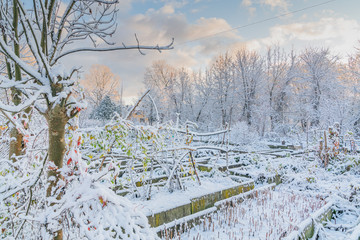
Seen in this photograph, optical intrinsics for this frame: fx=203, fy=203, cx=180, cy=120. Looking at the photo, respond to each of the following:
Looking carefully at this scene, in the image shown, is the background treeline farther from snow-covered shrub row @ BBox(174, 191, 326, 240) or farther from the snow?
snow-covered shrub row @ BBox(174, 191, 326, 240)

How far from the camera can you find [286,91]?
74.4 feet

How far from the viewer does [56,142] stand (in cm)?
152

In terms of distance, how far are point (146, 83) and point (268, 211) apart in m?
29.3

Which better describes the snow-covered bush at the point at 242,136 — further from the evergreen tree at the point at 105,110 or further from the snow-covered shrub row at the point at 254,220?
the evergreen tree at the point at 105,110

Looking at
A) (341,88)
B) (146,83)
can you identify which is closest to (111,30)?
(341,88)

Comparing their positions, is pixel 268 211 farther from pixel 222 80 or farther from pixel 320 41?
pixel 320 41

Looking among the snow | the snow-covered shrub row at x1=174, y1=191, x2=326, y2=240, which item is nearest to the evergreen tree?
the snow

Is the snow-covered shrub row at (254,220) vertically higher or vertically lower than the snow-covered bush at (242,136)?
lower

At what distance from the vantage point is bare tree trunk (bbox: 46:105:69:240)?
1491mm

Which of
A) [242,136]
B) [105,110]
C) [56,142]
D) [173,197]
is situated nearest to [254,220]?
[173,197]

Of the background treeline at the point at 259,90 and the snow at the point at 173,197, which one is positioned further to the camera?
the background treeline at the point at 259,90

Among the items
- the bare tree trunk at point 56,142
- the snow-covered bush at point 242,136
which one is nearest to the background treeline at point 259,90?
the snow-covered bush at point 242,136

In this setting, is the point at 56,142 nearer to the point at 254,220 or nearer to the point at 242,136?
the point at 254,220

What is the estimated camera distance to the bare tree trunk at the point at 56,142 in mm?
1491
